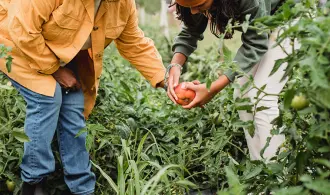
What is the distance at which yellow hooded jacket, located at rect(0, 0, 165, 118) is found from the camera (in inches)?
111

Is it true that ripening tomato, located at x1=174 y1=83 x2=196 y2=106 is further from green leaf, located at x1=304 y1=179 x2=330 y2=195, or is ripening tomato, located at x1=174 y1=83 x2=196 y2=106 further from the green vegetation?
green leaf, located at x1=304 y1=179 x2=330 y2=195

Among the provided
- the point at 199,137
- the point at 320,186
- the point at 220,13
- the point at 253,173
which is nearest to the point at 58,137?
the point at 199,137

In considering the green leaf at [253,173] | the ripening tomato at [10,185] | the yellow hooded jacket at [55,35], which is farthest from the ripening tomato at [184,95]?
the ripening tomato at [10,185]

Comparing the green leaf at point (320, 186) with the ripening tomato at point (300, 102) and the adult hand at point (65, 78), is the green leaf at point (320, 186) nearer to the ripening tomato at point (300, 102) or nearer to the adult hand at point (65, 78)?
the ripening tomato at point (300, 102)

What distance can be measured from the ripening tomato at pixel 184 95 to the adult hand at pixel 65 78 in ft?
1.80

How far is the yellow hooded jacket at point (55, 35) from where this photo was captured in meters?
2.82

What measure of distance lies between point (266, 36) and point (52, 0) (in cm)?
105

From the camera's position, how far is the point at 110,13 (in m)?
3.12

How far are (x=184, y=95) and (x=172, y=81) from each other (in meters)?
0.17

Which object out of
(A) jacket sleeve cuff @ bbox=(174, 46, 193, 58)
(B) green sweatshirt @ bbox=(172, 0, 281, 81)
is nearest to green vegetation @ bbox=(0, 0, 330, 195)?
(B) green sweatshirt @ bbox=(172, 0, 281, 81)

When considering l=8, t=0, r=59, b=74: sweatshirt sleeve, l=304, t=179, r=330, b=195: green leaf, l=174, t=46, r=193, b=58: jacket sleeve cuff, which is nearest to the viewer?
l=304, t=179, r=330, b=195: green leaf

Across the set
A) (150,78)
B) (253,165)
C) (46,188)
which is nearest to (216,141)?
(253,165)

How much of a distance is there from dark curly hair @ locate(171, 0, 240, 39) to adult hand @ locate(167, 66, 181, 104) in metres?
0.31

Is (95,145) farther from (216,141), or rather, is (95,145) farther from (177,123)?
(216,141)
